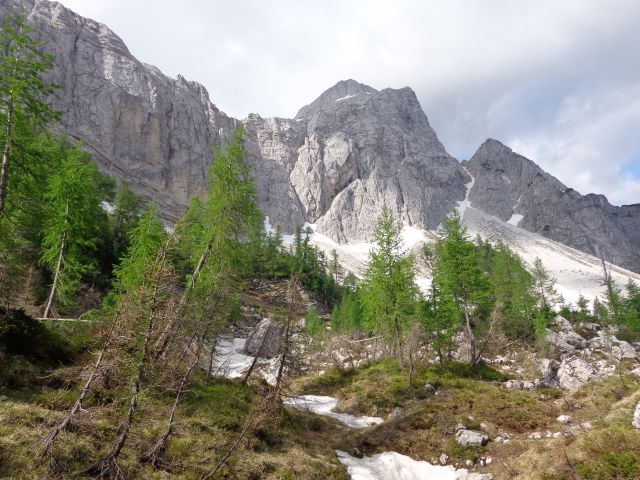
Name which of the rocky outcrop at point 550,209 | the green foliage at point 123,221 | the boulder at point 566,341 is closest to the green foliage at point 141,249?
the green foliage at point 123,221

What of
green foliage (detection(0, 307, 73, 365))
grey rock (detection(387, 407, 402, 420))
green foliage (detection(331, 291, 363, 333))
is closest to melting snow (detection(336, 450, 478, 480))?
grey rock (detection(387, 407, 402, 420))

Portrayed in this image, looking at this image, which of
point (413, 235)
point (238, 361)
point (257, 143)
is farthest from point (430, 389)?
point (257, 143)

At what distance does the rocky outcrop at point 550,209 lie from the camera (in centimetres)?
17488

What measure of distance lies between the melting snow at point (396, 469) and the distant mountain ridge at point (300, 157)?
338ft

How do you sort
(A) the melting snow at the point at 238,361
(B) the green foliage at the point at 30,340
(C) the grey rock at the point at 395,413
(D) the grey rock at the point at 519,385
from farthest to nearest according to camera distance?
1. (A) the melting snow at the point at 238,361
2. (D) the grey rock at the point at 519,385
3. (C) the grey rock at the point at 395,413
4. (B) the green foliage at the point at 30,340

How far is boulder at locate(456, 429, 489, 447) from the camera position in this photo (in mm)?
13797

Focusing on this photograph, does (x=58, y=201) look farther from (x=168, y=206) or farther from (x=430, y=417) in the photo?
(x=168, y=206)

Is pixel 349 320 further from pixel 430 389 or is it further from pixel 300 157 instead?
pixel 300 157

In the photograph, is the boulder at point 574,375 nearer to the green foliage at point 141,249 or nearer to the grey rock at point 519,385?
the grey rock at point 519,385

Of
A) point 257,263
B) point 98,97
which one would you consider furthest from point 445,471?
point 98,97

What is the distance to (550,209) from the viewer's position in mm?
179375

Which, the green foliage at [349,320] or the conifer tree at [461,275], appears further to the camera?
the green foliage at [349,320]

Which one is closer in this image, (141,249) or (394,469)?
(394,469)

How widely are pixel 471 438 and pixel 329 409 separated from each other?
963 centimetres
